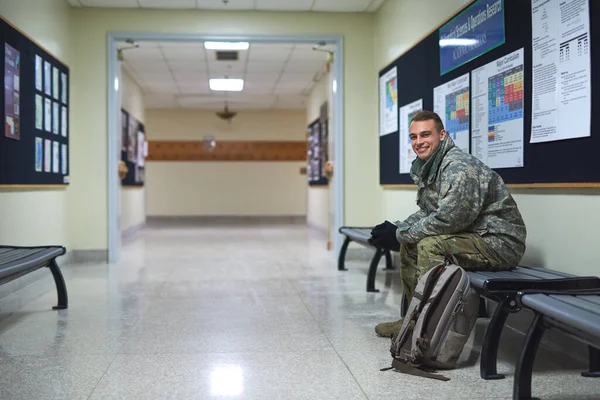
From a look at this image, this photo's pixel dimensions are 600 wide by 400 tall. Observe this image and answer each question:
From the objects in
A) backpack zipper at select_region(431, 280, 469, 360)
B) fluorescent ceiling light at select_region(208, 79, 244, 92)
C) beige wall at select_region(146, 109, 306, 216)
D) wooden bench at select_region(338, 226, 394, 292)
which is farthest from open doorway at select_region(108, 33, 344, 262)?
beige wall at select_region(146, 109, 306, 216)

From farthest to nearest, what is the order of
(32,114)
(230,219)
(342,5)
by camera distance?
1. (230,219)
2. (342,5)
3. (32,114)

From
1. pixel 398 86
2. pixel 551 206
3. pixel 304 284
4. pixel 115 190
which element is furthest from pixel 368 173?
pixel 551 206

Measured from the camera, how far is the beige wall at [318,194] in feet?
37.1

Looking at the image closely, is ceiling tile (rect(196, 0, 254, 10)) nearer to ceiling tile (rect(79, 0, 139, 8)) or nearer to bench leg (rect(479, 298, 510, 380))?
ceiling tile (rect(79, 0, 139, 8))

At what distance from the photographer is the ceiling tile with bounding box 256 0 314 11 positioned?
275 inches

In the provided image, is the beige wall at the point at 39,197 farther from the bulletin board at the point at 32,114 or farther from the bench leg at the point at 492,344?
the bench leg at the point at 492,344

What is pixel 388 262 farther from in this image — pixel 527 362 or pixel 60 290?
pixel 527 362

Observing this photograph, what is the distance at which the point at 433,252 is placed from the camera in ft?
10.7

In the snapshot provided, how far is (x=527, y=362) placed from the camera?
2.46 m

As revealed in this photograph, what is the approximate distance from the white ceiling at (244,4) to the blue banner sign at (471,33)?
214cm

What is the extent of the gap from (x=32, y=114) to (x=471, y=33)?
12.0 ft

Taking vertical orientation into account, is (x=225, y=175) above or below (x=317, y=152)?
below

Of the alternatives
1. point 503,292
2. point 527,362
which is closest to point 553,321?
point 527,362

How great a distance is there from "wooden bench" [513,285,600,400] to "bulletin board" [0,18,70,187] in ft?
12.7
